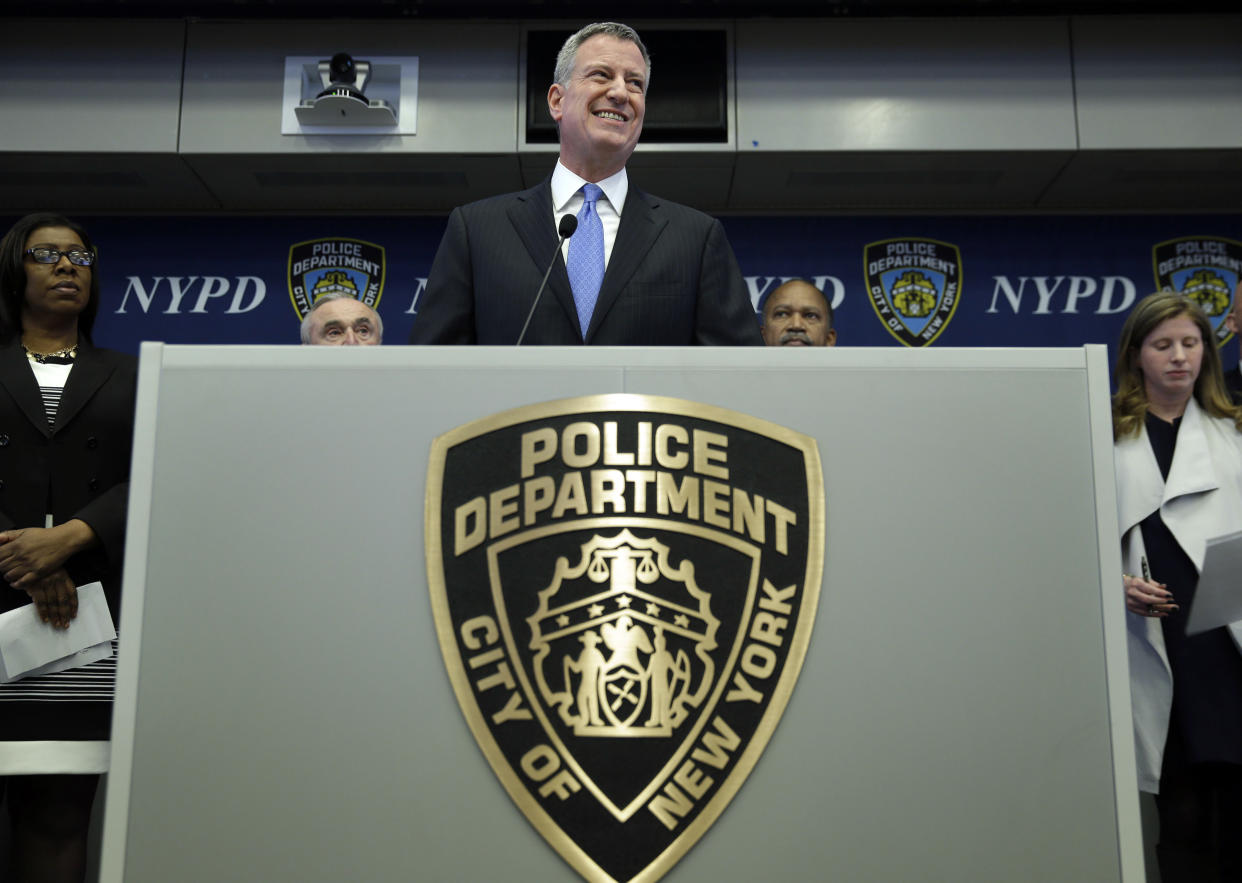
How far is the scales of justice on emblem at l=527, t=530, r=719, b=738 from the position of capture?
3.52 feet

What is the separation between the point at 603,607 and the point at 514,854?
0.83 ft

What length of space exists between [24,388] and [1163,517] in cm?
204

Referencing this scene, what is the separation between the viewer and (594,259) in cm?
152

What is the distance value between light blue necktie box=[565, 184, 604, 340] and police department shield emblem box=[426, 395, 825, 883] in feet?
1.26

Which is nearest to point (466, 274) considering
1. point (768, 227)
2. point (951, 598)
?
point (951, 598)

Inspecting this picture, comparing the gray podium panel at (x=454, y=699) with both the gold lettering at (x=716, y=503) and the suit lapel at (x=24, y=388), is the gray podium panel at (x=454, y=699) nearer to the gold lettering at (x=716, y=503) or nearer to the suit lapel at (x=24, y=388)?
the gold lettering at (x=716, y=503)

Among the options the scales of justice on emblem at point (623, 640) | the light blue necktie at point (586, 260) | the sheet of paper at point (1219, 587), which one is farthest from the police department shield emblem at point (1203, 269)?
the scales of justice on emblem at point (623, 640)

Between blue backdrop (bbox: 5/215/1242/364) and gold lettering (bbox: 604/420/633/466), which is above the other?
blue backdrop (bbox: 5/215/1242/364)

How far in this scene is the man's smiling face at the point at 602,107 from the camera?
63.4 inches

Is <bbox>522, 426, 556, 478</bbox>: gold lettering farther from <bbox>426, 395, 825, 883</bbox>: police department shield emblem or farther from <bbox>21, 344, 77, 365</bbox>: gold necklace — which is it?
<bbox>21, 344, 77, 365</bbox>: gold necklace

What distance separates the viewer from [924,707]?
1.09 meters

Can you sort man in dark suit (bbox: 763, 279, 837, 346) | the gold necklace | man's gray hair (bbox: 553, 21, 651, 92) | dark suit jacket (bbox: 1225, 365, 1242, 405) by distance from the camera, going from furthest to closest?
man in dark suit (bbox: 763, 279, 837, 346) < dark suit jacket (bbox: 1225, 365, 1242, 405) < the gold necklace < man's gray hair (bbox: 553, 21, 651, 92)

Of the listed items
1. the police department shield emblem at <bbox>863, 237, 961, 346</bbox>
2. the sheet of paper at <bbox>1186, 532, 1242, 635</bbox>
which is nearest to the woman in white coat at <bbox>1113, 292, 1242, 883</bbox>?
the sheet of paper at <bbox>1186, 532, 1242, 635</bbox>

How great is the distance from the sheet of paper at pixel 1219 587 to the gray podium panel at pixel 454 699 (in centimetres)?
65
